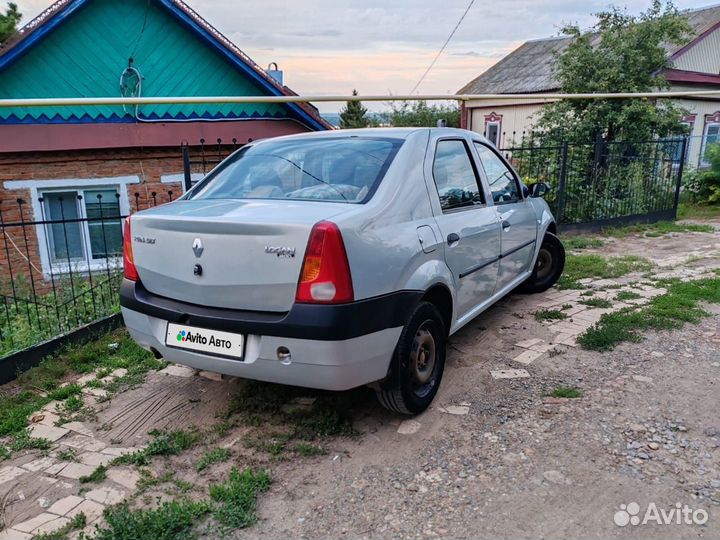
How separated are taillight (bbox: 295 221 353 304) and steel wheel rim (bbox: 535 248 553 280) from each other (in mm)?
3749

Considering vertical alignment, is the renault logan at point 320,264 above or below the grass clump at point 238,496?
above

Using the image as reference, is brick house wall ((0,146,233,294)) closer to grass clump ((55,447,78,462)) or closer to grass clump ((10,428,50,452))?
grass clump ((10,428,50,452))

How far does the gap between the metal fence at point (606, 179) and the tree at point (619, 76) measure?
4.83 ft

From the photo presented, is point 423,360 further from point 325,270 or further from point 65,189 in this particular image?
point 65,189

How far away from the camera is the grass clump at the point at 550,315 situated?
490 cm

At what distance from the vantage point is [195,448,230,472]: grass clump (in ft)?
9.25

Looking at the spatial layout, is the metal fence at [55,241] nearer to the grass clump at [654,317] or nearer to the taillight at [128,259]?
the taillight at [128,259]

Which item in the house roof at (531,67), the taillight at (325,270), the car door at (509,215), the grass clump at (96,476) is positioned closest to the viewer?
the taillight at (325,270)

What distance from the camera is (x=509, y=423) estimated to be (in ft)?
10.4

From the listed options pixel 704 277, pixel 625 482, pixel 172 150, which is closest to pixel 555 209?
pixel 704 277

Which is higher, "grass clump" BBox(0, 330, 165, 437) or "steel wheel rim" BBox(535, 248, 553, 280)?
"steel wheel rim" BBox(535, 248, 553, 280)

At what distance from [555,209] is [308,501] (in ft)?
26.2

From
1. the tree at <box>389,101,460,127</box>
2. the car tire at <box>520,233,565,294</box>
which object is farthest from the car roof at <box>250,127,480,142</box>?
the tree at <box>389,101,460,127</box>

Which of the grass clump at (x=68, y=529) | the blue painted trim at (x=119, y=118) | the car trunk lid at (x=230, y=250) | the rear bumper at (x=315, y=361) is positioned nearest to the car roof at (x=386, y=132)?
the car trunk lid at (x=230, y=250)
